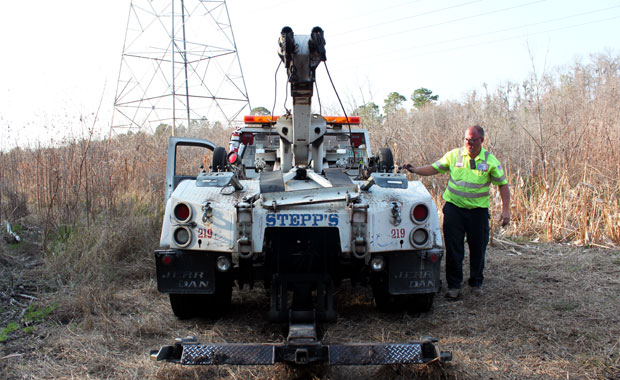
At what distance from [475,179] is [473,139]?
0.39 m

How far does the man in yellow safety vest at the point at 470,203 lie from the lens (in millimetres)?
4898

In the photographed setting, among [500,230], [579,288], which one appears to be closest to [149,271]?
[579,288]

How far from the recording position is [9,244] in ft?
20.5

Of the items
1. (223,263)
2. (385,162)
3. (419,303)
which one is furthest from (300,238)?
(385,162)

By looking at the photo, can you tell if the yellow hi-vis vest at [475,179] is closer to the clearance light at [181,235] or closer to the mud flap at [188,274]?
the mud flap at [188,274]

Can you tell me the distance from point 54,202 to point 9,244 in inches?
28.4

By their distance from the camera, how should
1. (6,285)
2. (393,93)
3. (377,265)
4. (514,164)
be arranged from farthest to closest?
(393,93), (514,164), (6,285), (377,265)

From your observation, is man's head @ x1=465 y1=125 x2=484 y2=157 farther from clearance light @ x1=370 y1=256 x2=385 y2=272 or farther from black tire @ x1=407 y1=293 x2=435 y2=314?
clearance light @ x1=370 y1=256 x2=385 y2=272

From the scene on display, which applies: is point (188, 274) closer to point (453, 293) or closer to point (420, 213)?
point (420, 213)

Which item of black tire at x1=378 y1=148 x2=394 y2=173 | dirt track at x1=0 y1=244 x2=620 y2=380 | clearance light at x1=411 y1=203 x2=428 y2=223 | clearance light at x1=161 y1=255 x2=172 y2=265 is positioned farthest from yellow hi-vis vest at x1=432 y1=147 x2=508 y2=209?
clearance light at x1=161 y1=255 x2=172 y2=265

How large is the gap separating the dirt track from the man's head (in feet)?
4.69

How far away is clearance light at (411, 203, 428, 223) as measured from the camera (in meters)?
3.62

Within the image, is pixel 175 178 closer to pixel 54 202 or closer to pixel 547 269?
pixel 54 202

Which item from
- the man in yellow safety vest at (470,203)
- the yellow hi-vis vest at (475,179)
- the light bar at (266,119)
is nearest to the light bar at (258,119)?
the light bar at (266,119)
